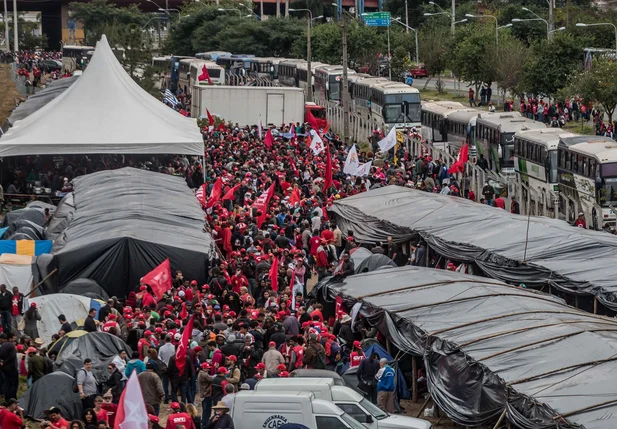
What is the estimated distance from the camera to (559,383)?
15.0 m

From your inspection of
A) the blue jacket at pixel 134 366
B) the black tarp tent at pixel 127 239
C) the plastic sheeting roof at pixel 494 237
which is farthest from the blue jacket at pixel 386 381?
the black tarp tent at pixel 127 239

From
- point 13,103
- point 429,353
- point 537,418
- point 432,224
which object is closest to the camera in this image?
point 537,418

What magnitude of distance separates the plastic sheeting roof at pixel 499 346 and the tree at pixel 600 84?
31495 millimetres

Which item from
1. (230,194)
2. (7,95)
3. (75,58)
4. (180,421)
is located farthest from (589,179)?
(75,58)

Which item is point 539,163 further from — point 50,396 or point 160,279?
point 50,396

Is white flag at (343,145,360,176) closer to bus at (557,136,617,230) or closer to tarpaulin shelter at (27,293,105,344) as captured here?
bus at (557,136,617,230)

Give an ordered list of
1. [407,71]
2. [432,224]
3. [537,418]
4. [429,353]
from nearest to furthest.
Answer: [537,418] → [429,353] → [432,224] → [407,71]

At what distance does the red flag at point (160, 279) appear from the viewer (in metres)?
22.1

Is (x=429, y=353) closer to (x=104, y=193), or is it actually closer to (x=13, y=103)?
(x=104, y=193)

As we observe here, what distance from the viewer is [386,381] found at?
56.4 feet

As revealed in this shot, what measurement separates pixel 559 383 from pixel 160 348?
5.72m

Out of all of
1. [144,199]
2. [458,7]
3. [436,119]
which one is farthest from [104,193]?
[458,7]

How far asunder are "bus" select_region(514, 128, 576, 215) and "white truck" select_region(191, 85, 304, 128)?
16.9 metres

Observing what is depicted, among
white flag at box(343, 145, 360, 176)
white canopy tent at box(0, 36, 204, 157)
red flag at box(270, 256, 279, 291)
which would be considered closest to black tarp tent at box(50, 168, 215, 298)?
red flag at box(270, 256, 279, 291)
